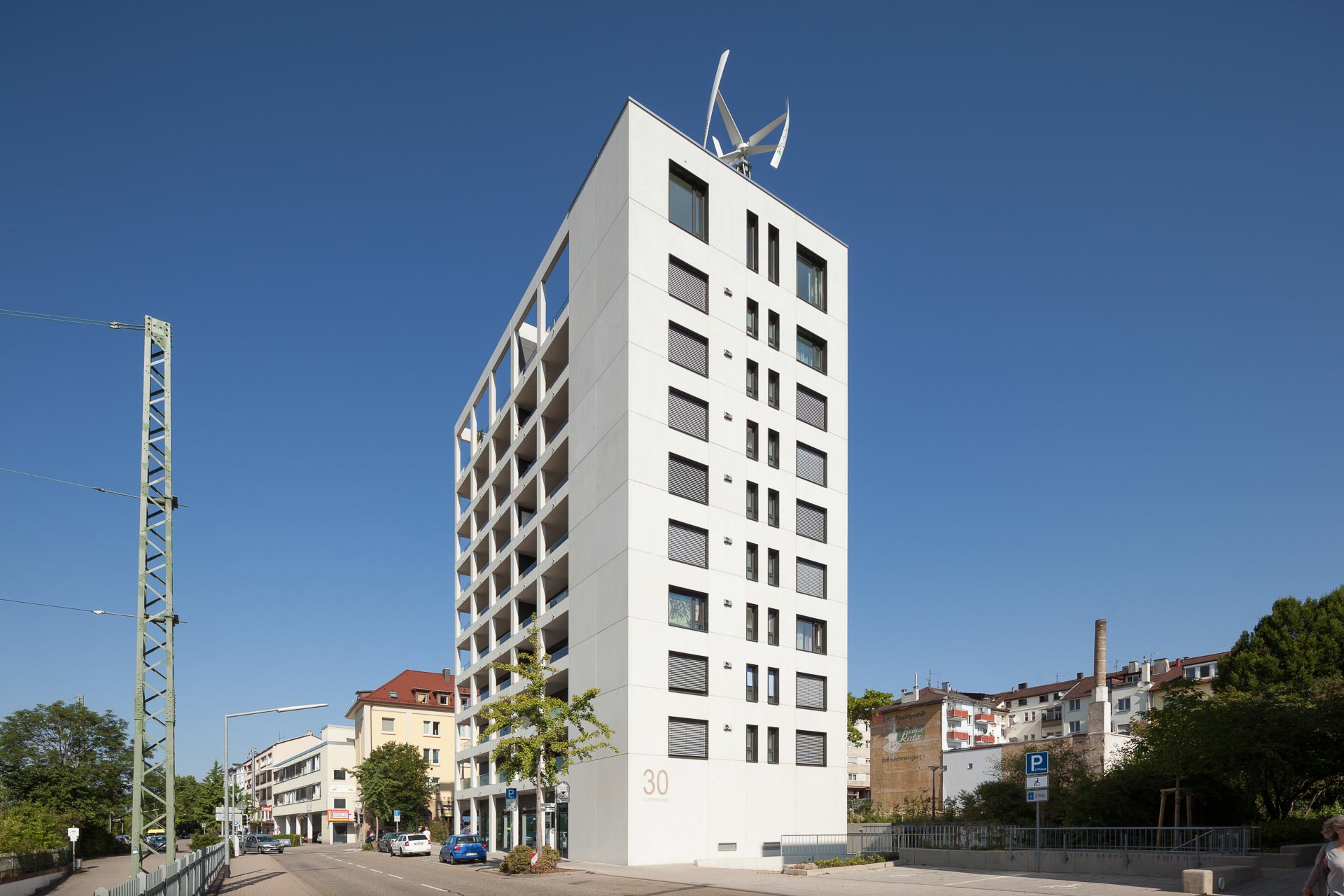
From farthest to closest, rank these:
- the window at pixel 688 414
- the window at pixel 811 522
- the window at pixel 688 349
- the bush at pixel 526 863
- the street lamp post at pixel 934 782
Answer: the street lamp post at pixel 934 782 < the window at pixel 811 522 < the window at pixel 688 349 < the window at pixel 688 414 < the bush at pixel 526 863

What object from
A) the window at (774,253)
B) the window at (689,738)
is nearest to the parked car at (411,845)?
the window at (689,738)

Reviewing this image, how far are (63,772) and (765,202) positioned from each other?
63173 millimetres

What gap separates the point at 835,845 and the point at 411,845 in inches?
1251

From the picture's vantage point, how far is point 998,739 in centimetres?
12512

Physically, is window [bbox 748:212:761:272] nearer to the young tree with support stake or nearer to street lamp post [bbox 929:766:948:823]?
the young tree with support stake

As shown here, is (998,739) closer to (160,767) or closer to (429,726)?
(429,726)

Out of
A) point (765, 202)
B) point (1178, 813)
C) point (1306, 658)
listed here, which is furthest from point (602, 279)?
point (1306, 658)

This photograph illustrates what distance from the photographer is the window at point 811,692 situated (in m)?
42.8

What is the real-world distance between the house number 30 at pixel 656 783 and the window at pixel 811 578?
11.4m

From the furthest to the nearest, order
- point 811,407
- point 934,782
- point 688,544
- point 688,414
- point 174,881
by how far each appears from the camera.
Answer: point 934,782
point 811,407
point 688,414
point 688,544
point 174,881

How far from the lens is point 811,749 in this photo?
42.6 m

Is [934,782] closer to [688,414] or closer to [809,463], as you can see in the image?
[809,463]

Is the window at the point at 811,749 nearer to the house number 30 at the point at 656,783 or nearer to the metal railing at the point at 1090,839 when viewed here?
the house number 30 at the point at 656,783

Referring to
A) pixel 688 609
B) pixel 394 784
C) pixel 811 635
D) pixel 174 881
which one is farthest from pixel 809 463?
pixel 394 784
